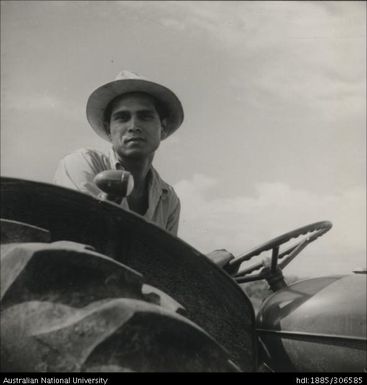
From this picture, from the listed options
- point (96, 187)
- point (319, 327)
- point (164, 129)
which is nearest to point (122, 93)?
point (164, 129)

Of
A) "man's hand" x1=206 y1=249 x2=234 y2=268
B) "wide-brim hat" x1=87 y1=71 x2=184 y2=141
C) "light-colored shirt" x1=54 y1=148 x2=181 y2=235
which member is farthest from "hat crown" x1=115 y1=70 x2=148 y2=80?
"man's hand" x1=206 y1=249 x2=234 y2=268

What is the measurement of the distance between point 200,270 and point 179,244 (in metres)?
0.11

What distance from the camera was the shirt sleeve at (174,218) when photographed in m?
3.10

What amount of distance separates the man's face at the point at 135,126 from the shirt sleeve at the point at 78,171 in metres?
0.22

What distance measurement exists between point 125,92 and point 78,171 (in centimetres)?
75

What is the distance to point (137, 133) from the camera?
2.64 metres

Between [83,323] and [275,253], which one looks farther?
[275,253]

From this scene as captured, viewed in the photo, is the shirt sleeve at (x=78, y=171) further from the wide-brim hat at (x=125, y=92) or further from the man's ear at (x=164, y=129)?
the man's ear at (x=164, y=129)

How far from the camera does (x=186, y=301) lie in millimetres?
1477

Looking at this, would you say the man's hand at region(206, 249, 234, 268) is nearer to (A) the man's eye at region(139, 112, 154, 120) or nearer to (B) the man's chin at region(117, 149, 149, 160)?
(B) the man's chin at region(117, 149, 149, 160)

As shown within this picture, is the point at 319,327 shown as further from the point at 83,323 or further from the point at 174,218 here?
the point at 174,218

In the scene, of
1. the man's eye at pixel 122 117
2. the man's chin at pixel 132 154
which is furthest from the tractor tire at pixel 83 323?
the man's eye at pixel 122 117

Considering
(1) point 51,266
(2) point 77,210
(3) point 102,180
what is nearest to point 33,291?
(1) point 51,266
